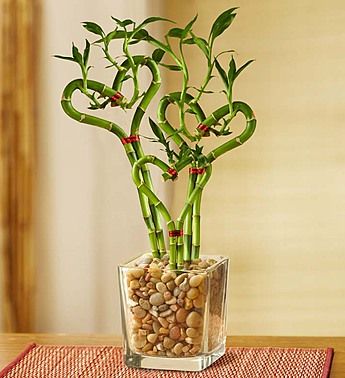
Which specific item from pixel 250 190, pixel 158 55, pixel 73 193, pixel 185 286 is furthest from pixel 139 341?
pixel 250 190

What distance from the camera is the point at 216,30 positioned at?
1.48 m

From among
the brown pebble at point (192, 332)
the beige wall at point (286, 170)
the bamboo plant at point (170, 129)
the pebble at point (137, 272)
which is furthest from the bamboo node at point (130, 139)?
the beige wall at point (286, 170)

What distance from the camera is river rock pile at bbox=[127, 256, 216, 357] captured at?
4.65 ft

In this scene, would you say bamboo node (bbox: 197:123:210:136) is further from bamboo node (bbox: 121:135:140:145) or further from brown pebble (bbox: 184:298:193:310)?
brown pebble (bbox: 184:298:193:310)

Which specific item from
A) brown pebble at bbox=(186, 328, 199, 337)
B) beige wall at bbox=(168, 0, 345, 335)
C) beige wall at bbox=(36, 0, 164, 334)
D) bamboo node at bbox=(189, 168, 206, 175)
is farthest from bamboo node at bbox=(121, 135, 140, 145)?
beige wall at bbox=(168, 0, 345, 335)

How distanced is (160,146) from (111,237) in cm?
26

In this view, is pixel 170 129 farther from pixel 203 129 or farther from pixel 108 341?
pixel 108 341

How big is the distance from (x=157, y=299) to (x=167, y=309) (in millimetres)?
21

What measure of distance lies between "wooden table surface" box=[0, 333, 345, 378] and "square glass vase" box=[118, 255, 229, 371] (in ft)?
0.60

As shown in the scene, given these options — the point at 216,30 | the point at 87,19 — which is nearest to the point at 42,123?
→ the point at 87,19

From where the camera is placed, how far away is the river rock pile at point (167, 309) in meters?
1.42

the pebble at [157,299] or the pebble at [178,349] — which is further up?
the pebble at [157,299]

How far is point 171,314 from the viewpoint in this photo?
1418 millimetres

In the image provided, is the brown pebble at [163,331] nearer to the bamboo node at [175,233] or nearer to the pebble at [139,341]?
the pebble at [139,341]
